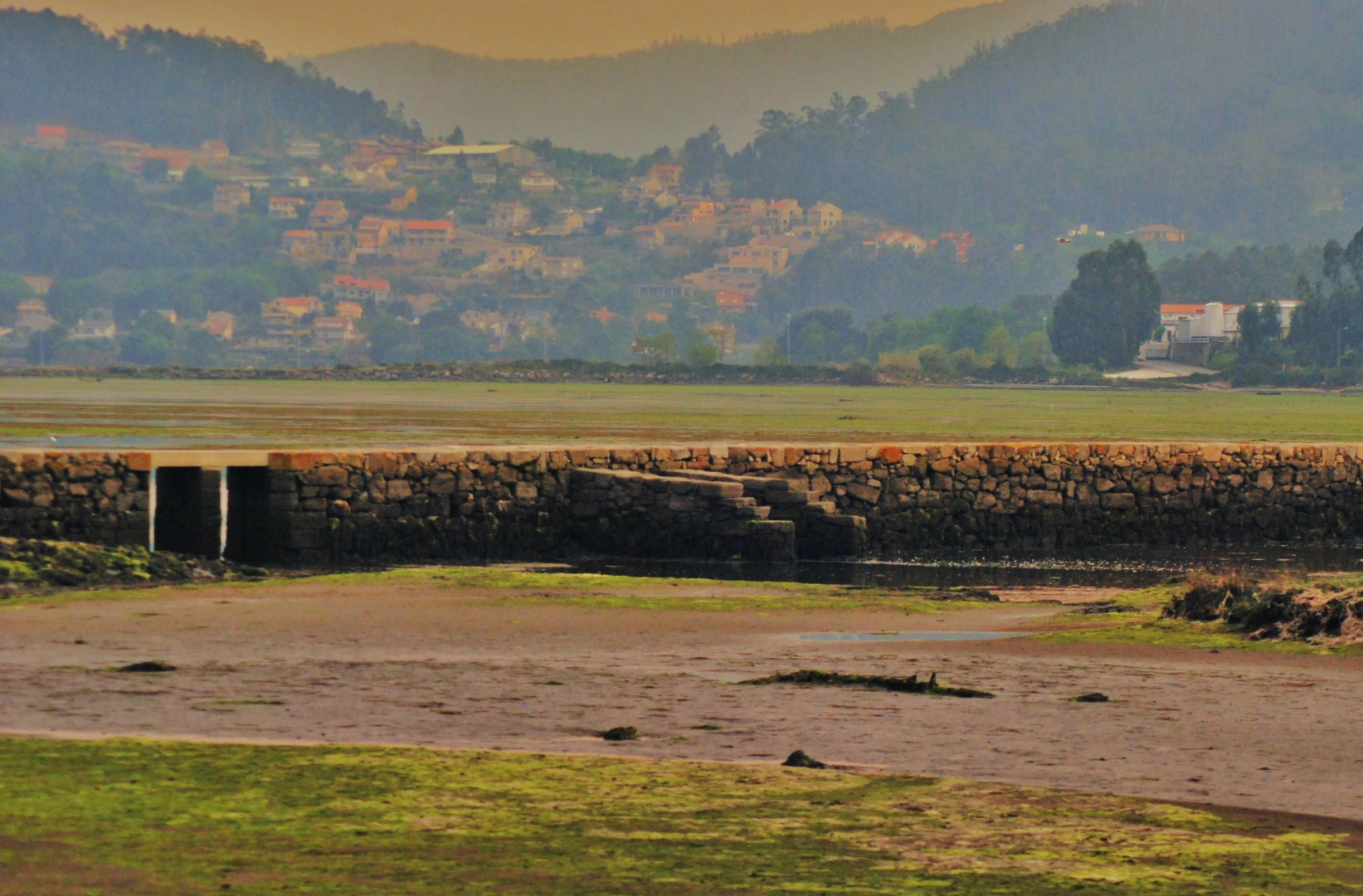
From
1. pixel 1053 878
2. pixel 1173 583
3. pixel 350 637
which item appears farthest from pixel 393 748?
pixel 1173 583

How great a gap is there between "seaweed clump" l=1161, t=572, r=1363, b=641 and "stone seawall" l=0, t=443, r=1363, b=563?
34.8 ft

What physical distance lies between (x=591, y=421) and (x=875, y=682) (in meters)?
70.0

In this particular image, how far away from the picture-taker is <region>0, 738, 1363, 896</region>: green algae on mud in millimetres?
8219

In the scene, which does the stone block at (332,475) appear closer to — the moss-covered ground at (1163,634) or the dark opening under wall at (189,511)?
the dark opening under wall at (189,511)

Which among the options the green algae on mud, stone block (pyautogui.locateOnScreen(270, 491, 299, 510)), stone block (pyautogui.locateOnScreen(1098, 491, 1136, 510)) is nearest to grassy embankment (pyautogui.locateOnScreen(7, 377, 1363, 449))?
stone block (pyautogui.locateOnScreen(1098, 491, 1136, 510))

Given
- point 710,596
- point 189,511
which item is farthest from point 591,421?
point 710,596

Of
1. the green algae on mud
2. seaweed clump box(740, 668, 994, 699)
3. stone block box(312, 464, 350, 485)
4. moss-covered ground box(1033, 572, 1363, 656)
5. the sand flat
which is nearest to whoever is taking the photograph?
the green algae on mud

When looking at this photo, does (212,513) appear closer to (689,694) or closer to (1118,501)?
(689,694)

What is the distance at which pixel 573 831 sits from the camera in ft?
30.1

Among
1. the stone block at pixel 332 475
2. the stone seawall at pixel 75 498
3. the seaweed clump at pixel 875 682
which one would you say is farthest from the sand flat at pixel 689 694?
the stone block at pixel 332 475

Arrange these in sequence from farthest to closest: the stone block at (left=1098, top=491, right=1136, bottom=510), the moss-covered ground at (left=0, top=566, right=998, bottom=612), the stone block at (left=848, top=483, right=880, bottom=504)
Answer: the stone block at (left=1098, top=491, right=1136, bottom=510) < the stone block at (left=848, top=483, right=880, bottom=504) < the moss-covered ground at (left=0, top=566, right=998, bottom=612)

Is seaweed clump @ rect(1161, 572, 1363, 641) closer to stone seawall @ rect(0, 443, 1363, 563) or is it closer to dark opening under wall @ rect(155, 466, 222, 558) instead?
stone seawall @ rect(0, 443, 1363, 563)

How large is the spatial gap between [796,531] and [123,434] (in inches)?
1359

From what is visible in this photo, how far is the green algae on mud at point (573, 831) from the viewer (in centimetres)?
822
